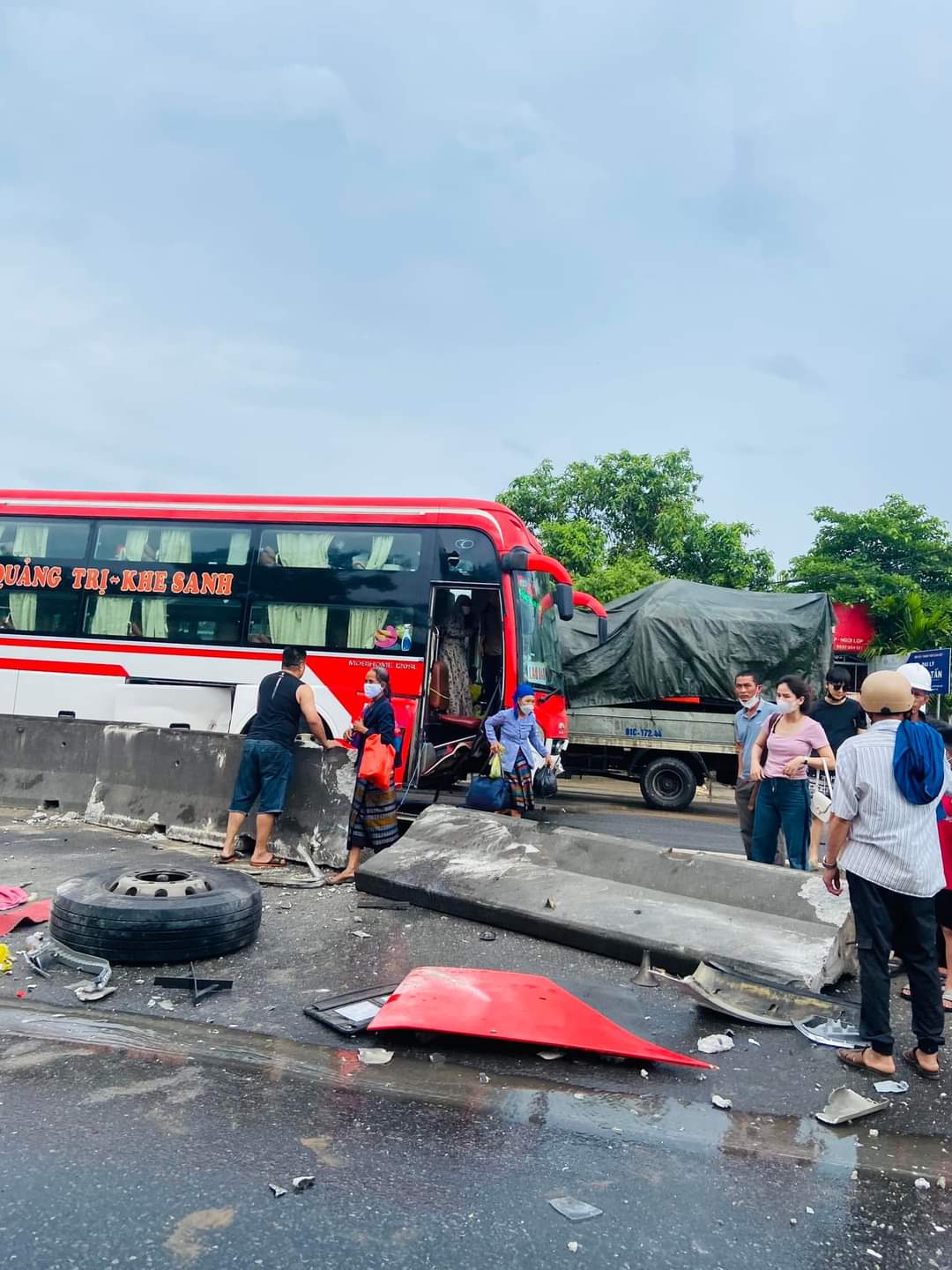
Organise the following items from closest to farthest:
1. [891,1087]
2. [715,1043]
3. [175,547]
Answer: [891,1087], [715,1043], [175,547]

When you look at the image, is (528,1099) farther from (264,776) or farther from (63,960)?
(264,776)

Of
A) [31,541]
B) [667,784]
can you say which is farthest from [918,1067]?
[31,541]

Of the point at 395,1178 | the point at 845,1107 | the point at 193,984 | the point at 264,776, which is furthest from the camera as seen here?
the point at 264,776

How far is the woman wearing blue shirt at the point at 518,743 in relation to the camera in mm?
9828

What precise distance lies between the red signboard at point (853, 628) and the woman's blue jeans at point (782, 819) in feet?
76.0

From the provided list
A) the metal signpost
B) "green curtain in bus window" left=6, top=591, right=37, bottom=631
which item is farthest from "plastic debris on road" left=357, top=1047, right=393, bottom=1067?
the metal signpost

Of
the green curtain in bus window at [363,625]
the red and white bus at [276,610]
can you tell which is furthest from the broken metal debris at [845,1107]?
the green curtain in bus window at [363,625]

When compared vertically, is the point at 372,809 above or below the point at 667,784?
above

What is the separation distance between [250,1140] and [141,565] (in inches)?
385

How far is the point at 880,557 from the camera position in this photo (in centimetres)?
3086

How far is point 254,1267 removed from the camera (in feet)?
7.57

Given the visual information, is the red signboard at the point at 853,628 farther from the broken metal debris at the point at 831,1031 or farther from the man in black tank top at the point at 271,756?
the broken metal debris at the point at 831,1031

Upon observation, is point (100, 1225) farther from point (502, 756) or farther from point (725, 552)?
point (725, 552)

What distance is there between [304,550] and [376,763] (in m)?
4.95
